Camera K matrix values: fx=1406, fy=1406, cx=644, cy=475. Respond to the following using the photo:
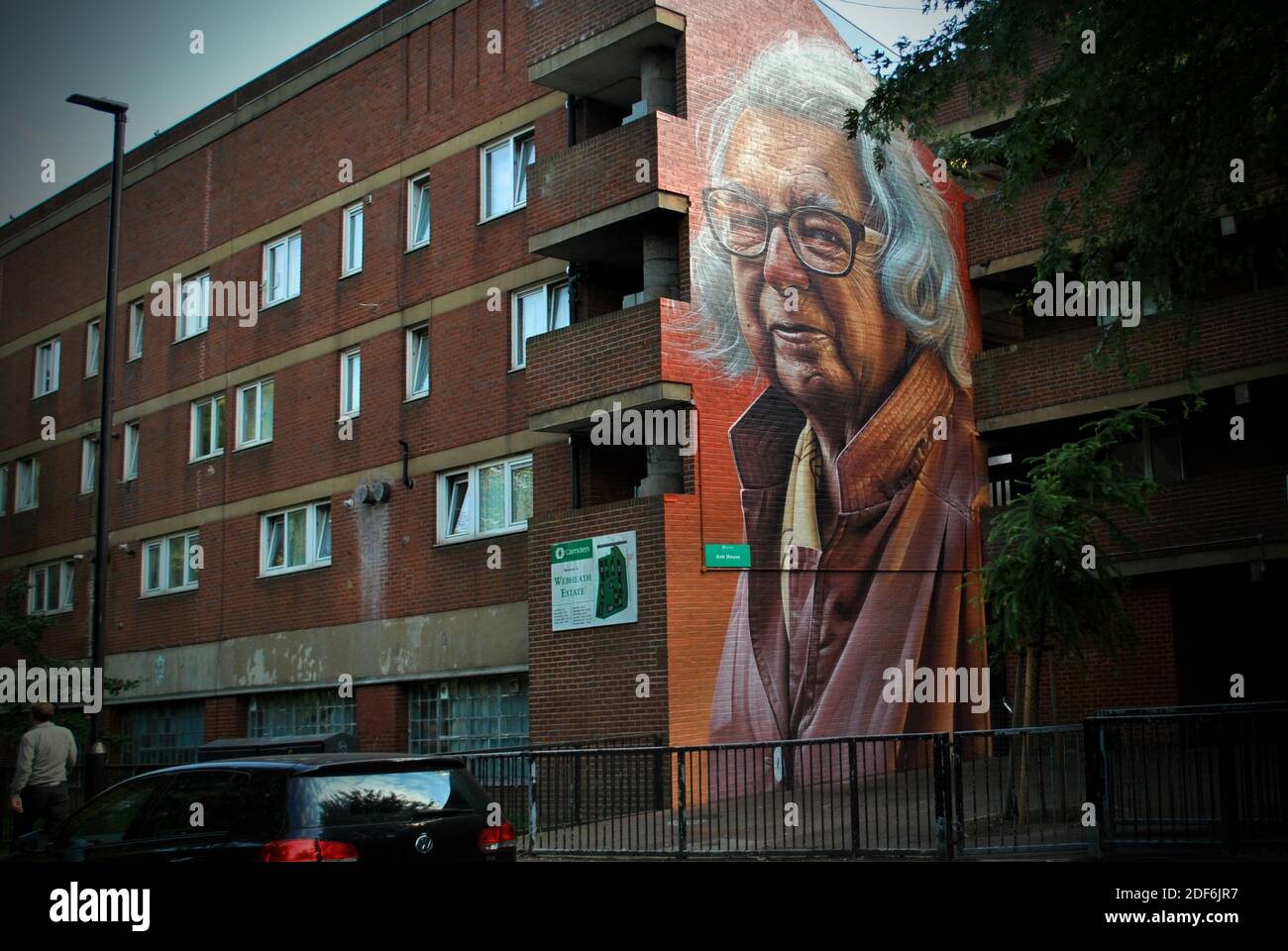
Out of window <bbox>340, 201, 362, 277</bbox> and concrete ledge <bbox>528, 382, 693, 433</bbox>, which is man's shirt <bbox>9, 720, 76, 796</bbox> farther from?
window <bbox>340, 201, 362, 277</bbox>

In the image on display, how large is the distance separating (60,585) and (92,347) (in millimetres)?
5820

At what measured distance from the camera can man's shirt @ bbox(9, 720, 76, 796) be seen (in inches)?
549

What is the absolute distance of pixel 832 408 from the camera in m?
21.3

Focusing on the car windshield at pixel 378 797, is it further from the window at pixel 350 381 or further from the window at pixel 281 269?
the window at pixel 281 269

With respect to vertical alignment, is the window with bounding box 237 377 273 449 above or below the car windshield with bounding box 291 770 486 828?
above

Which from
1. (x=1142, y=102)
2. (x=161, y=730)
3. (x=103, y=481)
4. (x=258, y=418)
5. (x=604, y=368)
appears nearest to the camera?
(x=1142, y=102)

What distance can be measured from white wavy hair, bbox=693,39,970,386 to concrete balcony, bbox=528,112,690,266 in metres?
0.76

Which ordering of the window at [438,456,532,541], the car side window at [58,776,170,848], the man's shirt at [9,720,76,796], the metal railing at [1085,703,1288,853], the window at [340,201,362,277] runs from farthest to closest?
the window at [340,201,362,277]
the window at [438,456,532,541]
the man's shirt at [9,720,76,796]
the metal railing at [1085,703,1288,853]
the car side window at [58,776,170,848]

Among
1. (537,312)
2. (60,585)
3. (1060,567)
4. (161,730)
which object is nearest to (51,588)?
(60,585)

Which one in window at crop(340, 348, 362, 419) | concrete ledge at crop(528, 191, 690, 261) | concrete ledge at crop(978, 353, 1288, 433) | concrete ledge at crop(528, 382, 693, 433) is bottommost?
concrete ledge at crop(528, 382, 693, 433)

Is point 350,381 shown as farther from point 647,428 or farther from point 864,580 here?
point 864,580

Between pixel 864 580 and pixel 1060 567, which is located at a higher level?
pixel 864 580
